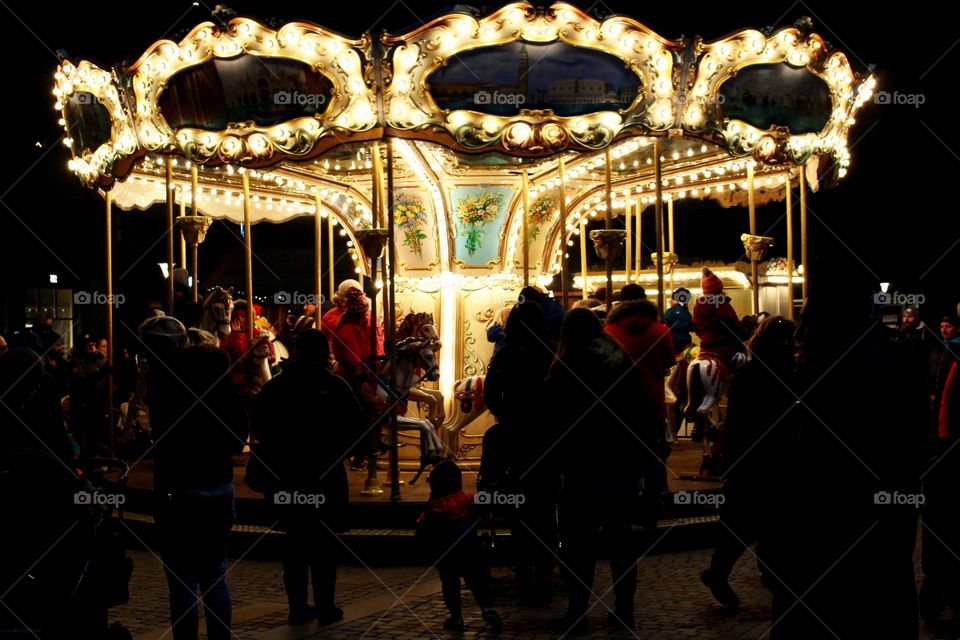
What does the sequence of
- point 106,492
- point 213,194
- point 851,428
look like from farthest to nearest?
1. point 213,194
2. point 106,492
3. point 851,428

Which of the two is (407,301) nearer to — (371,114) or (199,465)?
(371,114)

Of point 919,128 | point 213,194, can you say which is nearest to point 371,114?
point 213,194

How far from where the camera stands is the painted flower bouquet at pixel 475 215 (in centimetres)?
1267

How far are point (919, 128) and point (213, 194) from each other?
48.0 feet

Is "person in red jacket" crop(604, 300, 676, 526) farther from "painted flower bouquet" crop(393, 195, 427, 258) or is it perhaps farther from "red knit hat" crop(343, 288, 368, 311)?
"painted flower bouquet" crop(393, 195, 427, 258)

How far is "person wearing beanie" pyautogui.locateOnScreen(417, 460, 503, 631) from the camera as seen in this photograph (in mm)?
6715

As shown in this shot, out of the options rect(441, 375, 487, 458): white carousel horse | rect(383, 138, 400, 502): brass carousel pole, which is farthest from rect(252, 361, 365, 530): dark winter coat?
rect(441, 375, 487, 458): white carousel horse

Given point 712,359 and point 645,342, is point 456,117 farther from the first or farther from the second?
point 712,359

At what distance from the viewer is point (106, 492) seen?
5578 mm

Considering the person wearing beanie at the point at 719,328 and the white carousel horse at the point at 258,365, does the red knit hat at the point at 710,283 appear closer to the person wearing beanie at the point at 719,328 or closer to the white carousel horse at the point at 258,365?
the person wearing beanie at the point at 719,328

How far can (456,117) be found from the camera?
10.1m

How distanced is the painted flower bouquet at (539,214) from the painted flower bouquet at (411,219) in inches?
51.0

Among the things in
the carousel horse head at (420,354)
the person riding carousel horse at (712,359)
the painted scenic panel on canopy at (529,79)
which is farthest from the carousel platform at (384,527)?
the painted scenic panel on canopy at (529,79)

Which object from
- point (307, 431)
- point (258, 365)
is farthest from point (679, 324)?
point (307, 431)
